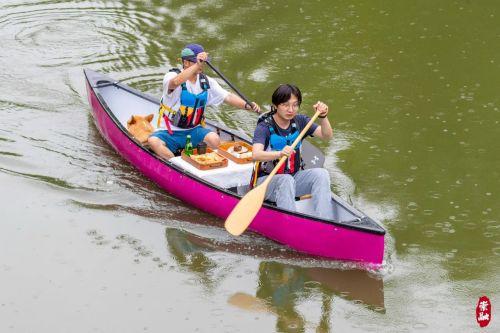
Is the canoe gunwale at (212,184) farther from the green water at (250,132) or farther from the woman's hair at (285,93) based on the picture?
the woman's hair at (285,93)

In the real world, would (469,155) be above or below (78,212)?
above

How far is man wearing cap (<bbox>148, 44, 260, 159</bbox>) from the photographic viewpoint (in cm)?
898

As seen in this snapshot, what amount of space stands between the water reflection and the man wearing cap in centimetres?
142

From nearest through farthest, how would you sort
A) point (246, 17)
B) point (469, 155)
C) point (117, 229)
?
point (117, 229) < point (469, 155) < point (246, 17)

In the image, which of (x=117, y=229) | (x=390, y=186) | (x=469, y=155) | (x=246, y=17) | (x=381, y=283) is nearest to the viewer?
(x=381, y=283)

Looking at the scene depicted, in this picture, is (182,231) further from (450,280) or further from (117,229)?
(450,280)

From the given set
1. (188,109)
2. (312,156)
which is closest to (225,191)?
(312,156)

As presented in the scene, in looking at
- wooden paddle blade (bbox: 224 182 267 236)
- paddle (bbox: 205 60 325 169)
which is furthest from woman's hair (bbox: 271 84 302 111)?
paddle (bbox: 205 60 325 169)

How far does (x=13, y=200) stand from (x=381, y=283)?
3.63 meters

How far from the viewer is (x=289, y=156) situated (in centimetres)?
770

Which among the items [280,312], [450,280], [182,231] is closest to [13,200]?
[182,231]

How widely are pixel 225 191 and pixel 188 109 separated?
49.8 inches

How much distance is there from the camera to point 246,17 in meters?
14.1

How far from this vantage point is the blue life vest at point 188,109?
29.7 ft
